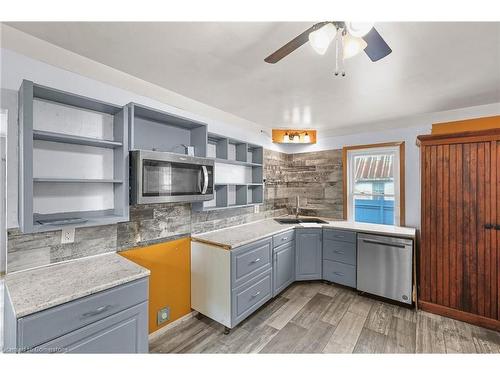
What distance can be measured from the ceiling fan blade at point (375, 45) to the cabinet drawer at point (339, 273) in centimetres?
252

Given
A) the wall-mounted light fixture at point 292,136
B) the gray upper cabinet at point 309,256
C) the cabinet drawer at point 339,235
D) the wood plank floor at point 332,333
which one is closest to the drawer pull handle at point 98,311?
the wood plank floor at point 332,333

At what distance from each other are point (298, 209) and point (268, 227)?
1213 mm

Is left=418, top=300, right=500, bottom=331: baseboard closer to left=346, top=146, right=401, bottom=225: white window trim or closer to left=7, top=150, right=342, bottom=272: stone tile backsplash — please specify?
left=346, top=146, right=401, bottom=225: white window trim

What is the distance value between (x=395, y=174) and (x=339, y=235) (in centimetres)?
124

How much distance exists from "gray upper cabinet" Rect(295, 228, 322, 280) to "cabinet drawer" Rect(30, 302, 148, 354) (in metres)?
2.16

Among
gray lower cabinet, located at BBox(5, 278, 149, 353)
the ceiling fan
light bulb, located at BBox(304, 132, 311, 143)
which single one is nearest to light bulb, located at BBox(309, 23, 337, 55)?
the ceiling fan

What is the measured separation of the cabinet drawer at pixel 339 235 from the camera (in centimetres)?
288

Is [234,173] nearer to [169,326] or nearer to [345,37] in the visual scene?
[169,326]

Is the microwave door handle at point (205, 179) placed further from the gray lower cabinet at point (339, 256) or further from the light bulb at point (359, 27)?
the gray lower cabinet at point (339, 256)

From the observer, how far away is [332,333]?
2.11 m

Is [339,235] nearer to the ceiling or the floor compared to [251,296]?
nearer to the ceiling

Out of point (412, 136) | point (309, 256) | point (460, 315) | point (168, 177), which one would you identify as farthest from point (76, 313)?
point (412, 136)

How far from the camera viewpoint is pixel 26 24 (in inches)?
50.8

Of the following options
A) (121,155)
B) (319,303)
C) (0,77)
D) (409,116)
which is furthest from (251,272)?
(409,116)
